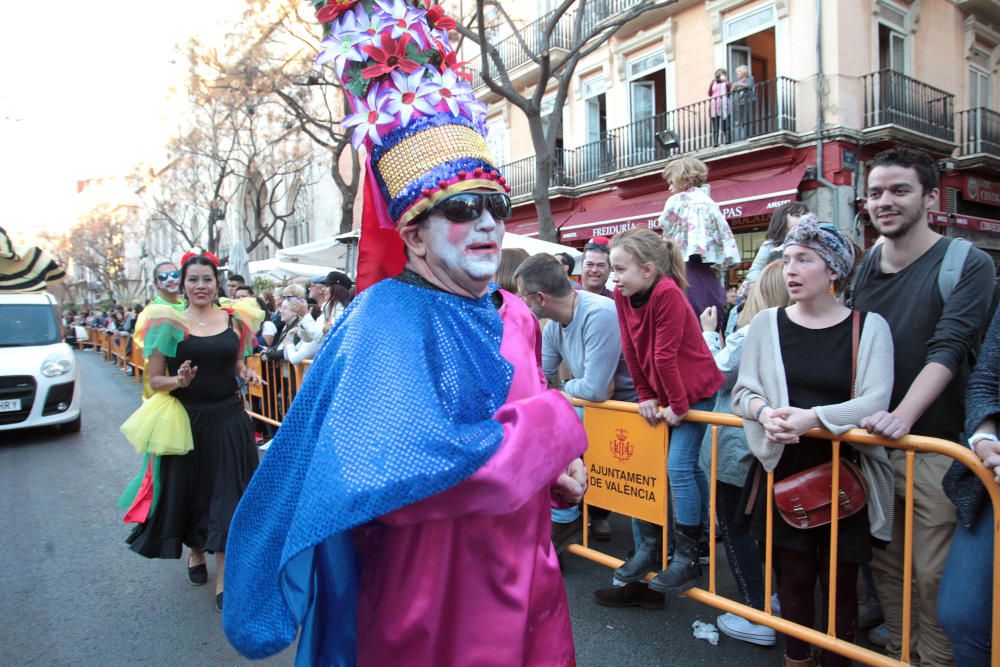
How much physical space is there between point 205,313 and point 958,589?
13.0 feet

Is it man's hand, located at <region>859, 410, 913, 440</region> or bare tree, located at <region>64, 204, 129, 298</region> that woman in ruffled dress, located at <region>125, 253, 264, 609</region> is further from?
bare tree, located at <region>64, 204, 129, 298</region>

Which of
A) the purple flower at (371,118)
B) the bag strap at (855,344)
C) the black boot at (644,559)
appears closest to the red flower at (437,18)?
the purple flower at (371,118)

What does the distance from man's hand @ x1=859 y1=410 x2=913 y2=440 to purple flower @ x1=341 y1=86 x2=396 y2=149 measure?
2.01 metres

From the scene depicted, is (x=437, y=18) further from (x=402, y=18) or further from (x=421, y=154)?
(x=421, y=154)

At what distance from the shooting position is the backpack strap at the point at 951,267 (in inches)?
102

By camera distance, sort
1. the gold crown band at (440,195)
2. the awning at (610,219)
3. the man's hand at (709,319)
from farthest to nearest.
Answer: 1. the awning at (610,219)
2. the man's hand at (709,319)
3. the gold crown band at (440,195)

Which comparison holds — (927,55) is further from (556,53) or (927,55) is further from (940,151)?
(556,53)

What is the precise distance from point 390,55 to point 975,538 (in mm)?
2255

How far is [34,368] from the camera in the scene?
820cm

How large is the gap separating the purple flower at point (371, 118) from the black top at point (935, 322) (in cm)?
219

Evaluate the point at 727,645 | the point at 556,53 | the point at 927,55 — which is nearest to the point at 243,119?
the point at 556,53

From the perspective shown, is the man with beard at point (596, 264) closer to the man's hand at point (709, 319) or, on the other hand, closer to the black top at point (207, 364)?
the man's hand at point (709, 319)

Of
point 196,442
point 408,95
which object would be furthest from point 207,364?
point 408,95

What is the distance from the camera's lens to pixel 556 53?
19359 mm
